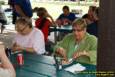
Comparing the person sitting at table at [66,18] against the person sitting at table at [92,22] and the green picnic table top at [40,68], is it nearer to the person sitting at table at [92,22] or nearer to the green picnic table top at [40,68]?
the person sitting at table at [92,22]

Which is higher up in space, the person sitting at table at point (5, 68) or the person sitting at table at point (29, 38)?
the person sitting at table at point (5, 68)

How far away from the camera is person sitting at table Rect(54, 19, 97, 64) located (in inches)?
136

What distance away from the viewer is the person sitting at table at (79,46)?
11.4 feet

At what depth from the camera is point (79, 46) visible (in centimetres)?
367

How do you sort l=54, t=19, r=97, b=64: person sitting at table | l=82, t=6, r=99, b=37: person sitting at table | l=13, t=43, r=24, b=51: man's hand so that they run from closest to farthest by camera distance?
l=54, t=19, r=97, b=64: person sitting at table < l=13, t=43, r=24, b=51: man's hand < l=82, t=6, r=99, b=37: person sitting at table

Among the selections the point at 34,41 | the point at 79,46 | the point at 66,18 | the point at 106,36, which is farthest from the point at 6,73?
the point at 66,18

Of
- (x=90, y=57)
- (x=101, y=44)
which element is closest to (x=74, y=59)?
(x=90, y=57)

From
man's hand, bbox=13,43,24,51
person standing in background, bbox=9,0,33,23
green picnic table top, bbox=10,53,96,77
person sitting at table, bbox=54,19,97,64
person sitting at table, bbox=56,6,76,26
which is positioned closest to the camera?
green picnic table top, bbox=10,53,96,77

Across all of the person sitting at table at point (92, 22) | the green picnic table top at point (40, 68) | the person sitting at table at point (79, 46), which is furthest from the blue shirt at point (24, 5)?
the green picnic table top at point (40, 68)

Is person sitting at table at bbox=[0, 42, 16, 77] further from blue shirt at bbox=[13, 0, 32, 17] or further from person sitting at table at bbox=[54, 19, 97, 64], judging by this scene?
blue shirt at bbox=[13, 0, 32, 17]

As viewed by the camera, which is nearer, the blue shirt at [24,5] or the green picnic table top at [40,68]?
the green picnic table top at [40,68]

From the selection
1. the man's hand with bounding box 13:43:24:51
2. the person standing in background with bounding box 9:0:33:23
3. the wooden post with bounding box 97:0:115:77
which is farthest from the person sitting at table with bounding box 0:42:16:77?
the person standing in background with bounding box 9:0:33:23

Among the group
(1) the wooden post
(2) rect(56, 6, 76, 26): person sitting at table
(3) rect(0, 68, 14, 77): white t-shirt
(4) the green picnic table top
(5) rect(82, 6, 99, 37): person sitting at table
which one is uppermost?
(1) the wooden post

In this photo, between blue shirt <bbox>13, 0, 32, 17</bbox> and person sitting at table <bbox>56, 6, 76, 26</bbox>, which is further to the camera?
person sitting at table <bbox>56, 6, 76, 26</bbox>
